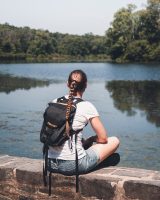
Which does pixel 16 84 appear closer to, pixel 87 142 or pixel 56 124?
pixel 87 142

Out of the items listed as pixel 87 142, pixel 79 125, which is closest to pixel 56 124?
pixel 79 125

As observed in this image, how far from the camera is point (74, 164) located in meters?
4.88

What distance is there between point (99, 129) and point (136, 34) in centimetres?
9606

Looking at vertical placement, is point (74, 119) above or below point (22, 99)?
above

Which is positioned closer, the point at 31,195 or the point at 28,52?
the point at 31,195

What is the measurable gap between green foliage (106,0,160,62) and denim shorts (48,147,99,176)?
8790 centimetres

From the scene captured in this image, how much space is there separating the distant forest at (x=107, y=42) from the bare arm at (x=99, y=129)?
8791cm

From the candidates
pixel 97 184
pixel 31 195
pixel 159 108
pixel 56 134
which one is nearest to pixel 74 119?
pixel 56 134

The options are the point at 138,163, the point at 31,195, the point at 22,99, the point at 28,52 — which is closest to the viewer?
the point at 31,195

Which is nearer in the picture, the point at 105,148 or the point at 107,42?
the point at 105,148

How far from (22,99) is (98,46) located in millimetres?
135561

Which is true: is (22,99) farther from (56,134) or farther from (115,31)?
(115,31)

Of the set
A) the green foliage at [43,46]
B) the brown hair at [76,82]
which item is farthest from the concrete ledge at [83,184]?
the green foliage at [43,46]

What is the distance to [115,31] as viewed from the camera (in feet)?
335
